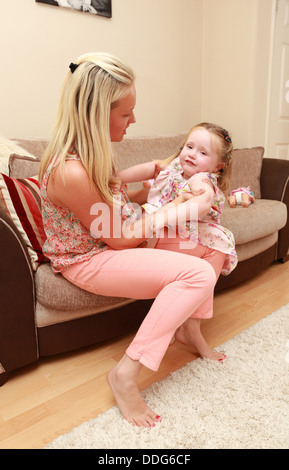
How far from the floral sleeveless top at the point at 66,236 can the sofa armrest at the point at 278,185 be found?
1408mm

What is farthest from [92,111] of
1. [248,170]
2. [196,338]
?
[248,170]

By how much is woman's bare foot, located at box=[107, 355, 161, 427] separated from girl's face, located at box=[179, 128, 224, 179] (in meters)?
0.72

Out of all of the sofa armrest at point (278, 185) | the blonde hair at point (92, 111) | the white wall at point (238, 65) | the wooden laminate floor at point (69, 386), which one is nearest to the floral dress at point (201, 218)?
the blonde hair at point (92, 111)

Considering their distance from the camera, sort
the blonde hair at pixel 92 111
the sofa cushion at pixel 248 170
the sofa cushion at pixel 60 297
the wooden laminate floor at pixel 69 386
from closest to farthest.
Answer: the blonde hair at pixel 92 111, the wooden laminate floor at pixel 69 386, the sofa cushion at pixel 60 297, the sofa cushion at pixel 248 170

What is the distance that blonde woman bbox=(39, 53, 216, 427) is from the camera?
1008 millimetres

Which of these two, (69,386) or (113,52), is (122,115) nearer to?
(69,386)

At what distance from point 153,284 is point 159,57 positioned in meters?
2.24

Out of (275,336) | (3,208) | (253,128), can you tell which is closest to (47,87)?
(3,208)

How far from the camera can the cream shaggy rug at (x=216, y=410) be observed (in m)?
1.02

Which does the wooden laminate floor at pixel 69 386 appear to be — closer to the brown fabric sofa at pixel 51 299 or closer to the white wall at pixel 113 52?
the brown fabric sofa at pixel 51 299

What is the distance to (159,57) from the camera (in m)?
2.72

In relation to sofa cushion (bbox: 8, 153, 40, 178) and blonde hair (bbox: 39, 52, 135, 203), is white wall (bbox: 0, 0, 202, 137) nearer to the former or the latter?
sofa cushion (bbox: 8, 153, 40, 178)

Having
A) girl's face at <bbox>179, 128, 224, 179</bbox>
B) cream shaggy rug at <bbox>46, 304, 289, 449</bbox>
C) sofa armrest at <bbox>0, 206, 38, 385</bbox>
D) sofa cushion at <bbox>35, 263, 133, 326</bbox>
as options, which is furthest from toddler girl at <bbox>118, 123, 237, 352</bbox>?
sofa armrest at <bbox>0, 206, 38, 385</bbox>
